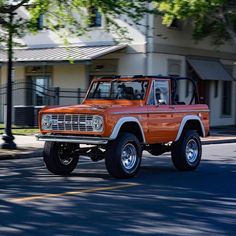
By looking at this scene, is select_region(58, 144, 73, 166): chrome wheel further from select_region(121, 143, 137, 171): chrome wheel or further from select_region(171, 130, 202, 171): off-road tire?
select_region(171, 130, 202, 171): off-road tire

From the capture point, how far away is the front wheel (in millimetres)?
11242

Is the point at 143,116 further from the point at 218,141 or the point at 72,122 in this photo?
the point at 218,141

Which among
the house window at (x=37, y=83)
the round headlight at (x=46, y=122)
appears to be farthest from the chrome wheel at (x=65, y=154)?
the house window at (x=37, y=83)

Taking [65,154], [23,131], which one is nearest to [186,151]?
[65,154]

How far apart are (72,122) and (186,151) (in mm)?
3002

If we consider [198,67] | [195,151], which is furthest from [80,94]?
[195,151]

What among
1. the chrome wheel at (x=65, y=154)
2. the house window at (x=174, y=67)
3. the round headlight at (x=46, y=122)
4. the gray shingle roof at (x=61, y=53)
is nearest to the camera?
the round headlight at (x=46, y=122)

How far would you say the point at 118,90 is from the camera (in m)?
12.9

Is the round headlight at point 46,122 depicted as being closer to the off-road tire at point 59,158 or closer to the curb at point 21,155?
the off-road tire at point 59,158

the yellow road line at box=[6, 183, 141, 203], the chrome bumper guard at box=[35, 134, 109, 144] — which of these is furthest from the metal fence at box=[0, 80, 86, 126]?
the yellow road line at box=[6, 183, 141, 203]

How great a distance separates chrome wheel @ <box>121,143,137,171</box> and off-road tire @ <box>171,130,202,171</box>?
161cm

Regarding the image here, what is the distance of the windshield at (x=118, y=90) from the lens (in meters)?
12.6

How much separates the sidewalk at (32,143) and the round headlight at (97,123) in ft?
17.3

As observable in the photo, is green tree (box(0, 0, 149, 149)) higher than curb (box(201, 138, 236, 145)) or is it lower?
higher
